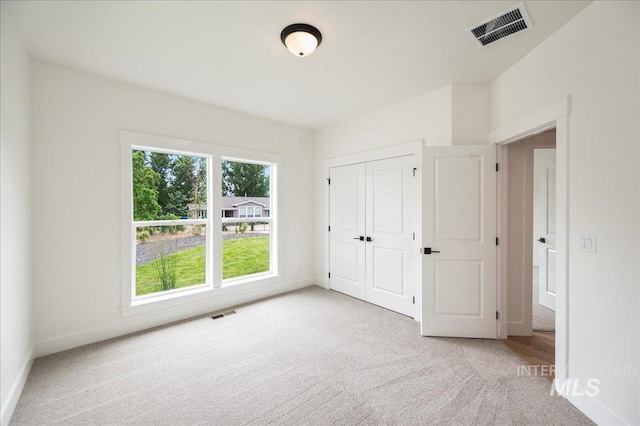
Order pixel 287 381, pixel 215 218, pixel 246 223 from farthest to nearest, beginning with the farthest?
pixel 246 223 < pixel 215 218 < pixel 287 381

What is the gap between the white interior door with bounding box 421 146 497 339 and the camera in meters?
→ 2.83

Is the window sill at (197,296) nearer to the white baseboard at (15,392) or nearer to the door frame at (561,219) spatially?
the white baseboard at (15,392)

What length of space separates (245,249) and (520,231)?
3.65 metres

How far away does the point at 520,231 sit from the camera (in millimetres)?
2924

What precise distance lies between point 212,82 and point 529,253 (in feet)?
13.3

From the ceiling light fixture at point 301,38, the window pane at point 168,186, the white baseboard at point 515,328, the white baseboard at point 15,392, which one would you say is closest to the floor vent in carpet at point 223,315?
the window pane at point 168,186

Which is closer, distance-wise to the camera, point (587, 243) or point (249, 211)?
point (587, 243)

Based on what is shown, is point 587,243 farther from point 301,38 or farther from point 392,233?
point 301,38

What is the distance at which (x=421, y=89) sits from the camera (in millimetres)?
3117

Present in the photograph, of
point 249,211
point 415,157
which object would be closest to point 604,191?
point 415,157

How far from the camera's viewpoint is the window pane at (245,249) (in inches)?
153

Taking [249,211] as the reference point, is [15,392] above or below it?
below

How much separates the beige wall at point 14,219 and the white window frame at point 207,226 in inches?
29.0

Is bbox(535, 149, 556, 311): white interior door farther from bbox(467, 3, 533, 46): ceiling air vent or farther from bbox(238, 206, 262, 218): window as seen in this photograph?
bbox(238, 206, 262, 218): window
